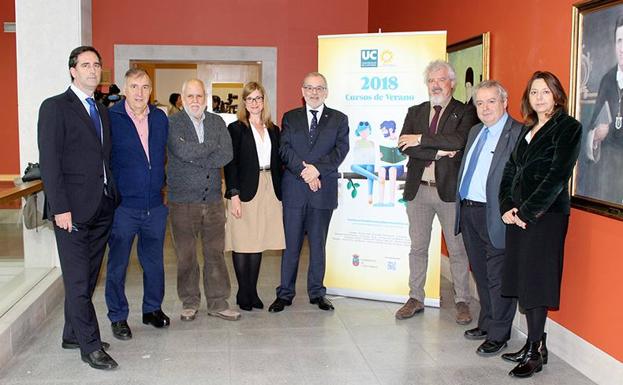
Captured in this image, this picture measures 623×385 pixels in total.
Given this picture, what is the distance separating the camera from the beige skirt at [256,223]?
4.86m

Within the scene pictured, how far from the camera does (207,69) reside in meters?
9.16

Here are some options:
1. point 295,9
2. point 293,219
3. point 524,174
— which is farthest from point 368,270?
point 295,9

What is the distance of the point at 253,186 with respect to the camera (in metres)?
4.82

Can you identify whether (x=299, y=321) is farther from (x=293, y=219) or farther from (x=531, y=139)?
(x=531, y=139)

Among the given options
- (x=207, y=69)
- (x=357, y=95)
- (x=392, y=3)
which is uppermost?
(x=392, y=3)

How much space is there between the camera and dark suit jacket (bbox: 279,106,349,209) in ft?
16.2

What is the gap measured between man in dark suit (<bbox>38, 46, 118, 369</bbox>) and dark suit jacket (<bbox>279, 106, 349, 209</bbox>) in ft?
4.75

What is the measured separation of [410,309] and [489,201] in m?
1.27

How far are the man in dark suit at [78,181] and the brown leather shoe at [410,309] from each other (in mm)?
2082

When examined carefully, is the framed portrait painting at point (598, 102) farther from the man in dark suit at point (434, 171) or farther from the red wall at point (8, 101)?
the red wall at point (8, 101)

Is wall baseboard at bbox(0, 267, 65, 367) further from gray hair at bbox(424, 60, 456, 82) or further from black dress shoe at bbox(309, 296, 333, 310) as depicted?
gray hair at bbox(424, 60, 456, 82)

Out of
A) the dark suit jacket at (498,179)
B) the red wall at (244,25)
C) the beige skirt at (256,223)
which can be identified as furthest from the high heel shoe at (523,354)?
the red wall at (244,25)

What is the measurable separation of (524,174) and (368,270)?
201 centimetres

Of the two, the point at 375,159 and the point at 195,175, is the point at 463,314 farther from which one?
the point at 195,175
